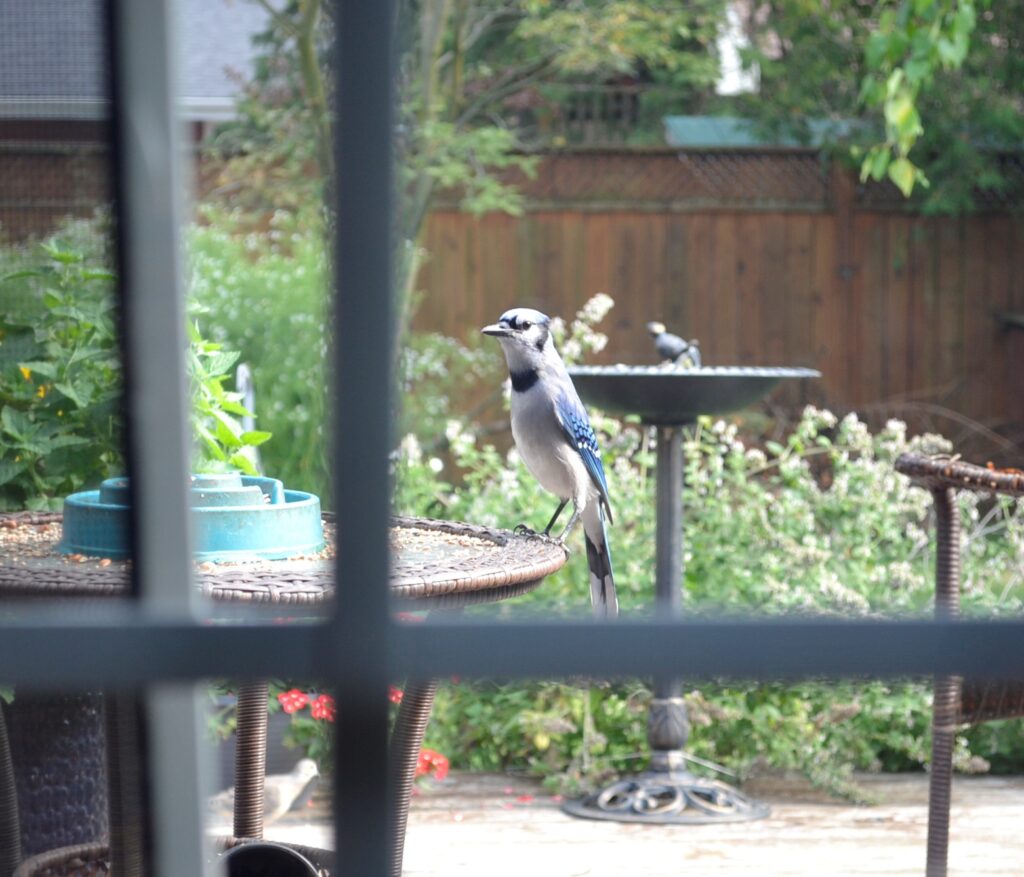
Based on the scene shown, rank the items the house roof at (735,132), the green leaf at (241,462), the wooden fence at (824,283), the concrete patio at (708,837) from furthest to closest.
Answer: the house roof at (735,132) < the wooden fence at (824,283) < the concrete patio at (708,837) < the green leaf at (241,462)

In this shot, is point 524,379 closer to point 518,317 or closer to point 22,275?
point 518,317

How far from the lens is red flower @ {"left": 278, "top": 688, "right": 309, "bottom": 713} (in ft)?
10.3

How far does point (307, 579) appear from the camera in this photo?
1.68 m

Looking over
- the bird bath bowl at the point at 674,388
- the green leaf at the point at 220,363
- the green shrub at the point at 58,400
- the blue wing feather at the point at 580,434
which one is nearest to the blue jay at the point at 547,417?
the blue wing feather at the point at 580,434

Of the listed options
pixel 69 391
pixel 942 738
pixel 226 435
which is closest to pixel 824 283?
pixel 942 738

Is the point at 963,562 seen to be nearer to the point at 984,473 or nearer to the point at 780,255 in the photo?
the point at 984,473

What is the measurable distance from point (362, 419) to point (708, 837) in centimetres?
317

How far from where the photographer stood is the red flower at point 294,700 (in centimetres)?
312

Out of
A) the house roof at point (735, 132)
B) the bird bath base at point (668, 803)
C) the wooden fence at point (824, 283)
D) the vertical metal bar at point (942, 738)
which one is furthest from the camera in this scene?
the house roof at point (735, 132)

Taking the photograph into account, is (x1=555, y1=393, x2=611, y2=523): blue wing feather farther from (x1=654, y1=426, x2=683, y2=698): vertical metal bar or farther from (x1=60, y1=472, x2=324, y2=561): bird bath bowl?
(x1=60, y1=472, x2=324, y2=561): bird bath bowl

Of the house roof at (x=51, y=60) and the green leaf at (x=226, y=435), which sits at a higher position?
the house roof at (x=51, y=60)

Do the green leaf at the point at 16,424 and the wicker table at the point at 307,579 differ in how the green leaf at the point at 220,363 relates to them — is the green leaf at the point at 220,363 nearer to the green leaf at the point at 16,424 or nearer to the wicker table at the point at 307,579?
the wicker table at the point at 307,579

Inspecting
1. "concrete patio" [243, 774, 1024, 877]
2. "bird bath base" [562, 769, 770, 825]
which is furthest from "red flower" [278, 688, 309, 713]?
"bird bath base" [562, 769, 770, 825]

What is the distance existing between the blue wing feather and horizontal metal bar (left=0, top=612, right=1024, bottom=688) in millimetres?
2650
